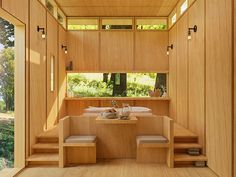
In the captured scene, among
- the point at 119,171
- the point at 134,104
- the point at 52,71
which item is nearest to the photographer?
the point at 119,171

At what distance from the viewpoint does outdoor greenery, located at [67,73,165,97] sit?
29.7 ft

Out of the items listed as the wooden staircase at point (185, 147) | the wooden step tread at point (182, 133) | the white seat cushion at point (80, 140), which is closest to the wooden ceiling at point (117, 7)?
the wooden step tread at point (182, 133)

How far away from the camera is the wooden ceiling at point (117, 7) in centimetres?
762

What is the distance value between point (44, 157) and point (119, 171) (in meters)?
1.36

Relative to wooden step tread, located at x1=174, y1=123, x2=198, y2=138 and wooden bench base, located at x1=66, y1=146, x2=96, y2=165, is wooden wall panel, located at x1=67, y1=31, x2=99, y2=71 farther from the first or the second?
wooden bench base, located at x1=66, y1=146, x2=96, y2=165

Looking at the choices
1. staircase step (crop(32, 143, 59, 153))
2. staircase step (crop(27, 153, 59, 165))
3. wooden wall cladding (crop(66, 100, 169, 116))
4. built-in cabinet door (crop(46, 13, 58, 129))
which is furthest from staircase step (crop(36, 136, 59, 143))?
wooden wall cladding (crop(66, 100, 169, 116))

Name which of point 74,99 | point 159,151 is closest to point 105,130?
point 159,151

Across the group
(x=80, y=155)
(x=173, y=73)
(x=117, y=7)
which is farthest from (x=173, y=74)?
(x=80, y=155)

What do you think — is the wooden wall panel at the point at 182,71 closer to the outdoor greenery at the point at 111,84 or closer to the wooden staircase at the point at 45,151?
the outdoor greenery at the point at 111,84

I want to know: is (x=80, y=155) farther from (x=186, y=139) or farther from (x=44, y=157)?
(x=186, y=139)

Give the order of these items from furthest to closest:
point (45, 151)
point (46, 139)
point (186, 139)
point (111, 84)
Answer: point (111, 84)
point (46, 139)
point (186, 139)
point (45, 151)

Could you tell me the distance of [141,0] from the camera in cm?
745

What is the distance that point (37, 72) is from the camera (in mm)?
5902

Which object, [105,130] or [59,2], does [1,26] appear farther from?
[105,130]
